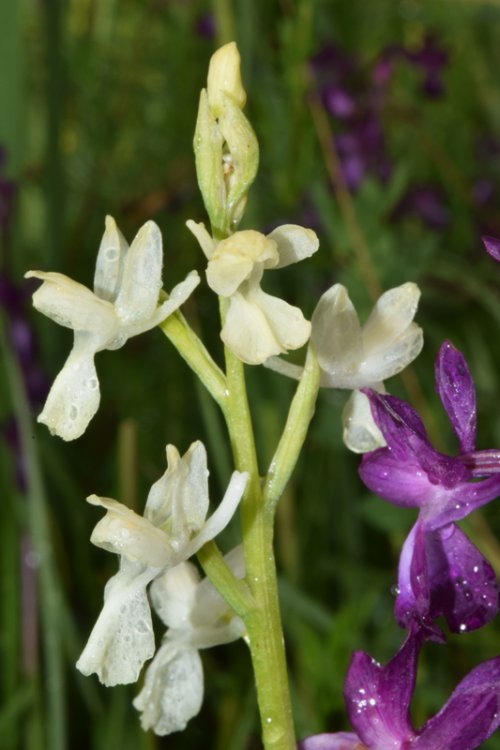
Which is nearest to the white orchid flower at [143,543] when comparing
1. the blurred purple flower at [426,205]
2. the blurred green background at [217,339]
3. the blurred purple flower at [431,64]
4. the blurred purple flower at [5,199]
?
the blurred green background at [217,339]

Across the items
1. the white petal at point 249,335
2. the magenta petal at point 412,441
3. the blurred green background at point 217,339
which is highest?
the white petal at point 249,335

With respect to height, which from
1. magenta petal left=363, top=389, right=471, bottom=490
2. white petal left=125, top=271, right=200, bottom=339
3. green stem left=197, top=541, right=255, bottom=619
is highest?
white petal left=125, top=271, right=200, bottom=339

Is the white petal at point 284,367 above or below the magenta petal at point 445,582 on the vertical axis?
above

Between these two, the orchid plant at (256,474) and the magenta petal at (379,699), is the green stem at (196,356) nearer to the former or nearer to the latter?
the orchid plant at (256,474)

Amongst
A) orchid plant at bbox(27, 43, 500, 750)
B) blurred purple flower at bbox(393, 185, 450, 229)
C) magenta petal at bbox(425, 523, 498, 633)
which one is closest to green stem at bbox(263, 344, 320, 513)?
orchid plant at bbox(27, 43, 500, 750)

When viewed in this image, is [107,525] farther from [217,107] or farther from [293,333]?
[217,107]

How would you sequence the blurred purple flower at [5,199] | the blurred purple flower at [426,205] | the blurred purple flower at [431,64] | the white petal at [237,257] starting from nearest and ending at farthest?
the white petal at [237,257] → the blurred purple flower at [5,199] → the blurred purple flower at [426,205] → the blurred purple flower at [431,64]

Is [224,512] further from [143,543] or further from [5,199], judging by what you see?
[5,199]

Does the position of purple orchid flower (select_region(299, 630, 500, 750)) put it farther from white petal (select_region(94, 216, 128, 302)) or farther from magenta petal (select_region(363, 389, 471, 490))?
white petal (select_region(94, 216, 128, 302))
